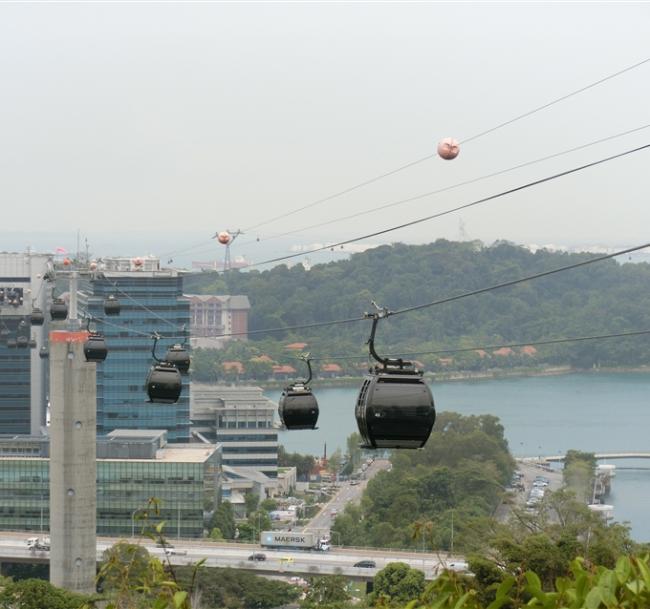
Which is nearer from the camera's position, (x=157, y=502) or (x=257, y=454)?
(x=157, y=502)

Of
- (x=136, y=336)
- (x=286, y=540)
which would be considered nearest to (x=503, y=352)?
(x=136, y=336)

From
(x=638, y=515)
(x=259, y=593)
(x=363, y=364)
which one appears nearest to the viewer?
(x=259, y=593)

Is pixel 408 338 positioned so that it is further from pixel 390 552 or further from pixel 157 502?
pixel 157 502

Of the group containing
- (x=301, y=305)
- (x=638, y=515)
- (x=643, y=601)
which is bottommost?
(x=638, y=515)

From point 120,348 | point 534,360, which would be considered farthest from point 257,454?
point 534,360

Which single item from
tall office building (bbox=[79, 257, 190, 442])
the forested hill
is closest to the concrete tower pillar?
tall office building (bbox=[79, 257, 190, 442])

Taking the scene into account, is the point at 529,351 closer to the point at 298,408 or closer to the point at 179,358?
the point at 179,358

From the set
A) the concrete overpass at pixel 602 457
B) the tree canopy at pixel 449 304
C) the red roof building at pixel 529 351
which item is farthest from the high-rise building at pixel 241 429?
the red roof building at pixel 529 351
